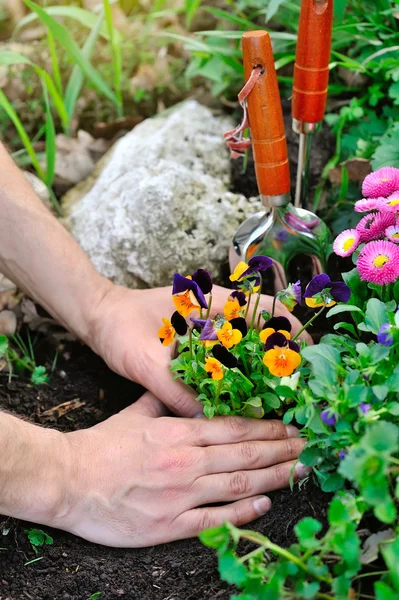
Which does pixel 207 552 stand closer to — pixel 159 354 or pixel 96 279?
pixel 159 354

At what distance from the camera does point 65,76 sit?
2.48 metres

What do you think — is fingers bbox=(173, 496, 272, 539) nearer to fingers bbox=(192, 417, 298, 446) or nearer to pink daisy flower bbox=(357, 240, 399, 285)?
fingers bbox=(192, 417, 298, 446)

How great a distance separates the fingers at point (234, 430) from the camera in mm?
1392

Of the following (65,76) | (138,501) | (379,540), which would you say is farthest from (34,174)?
(379,540)

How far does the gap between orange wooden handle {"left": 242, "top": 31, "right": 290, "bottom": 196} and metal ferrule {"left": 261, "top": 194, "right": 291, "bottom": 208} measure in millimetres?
10

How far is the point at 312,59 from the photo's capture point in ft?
4.77

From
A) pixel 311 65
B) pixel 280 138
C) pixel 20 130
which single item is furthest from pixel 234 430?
pixel 20 130

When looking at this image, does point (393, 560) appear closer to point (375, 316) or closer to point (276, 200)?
point (375, 316)

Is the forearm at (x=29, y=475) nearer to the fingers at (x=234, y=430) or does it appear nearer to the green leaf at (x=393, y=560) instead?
the fingers at (x=234, y=430)

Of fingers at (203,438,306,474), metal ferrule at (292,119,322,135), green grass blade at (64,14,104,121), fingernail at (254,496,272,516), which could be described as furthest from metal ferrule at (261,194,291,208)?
green grass blade at (64,14,104,121)

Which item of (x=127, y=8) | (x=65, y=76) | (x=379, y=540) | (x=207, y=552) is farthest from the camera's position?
(x=127, y=8)

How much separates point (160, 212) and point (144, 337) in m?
0.41

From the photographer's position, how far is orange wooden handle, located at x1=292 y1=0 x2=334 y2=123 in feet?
4.62

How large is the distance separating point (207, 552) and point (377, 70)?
1.26 m
